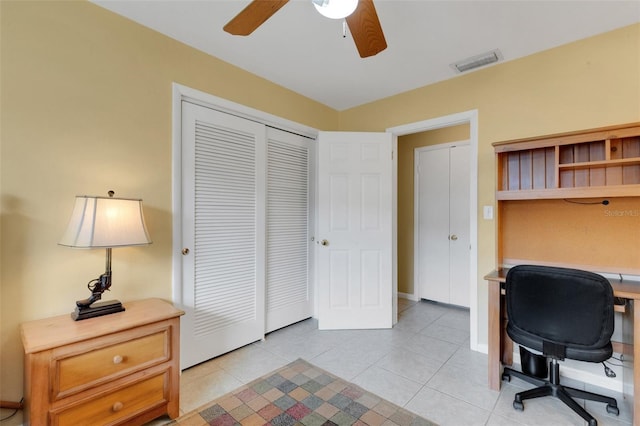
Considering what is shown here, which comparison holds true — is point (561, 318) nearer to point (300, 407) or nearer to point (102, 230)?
point (300, 407)

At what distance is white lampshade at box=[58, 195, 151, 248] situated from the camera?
151cm

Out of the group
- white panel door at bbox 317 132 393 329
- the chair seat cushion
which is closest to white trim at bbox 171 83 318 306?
white panel door at bbox 317 132 393 329

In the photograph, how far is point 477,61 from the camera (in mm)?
2459

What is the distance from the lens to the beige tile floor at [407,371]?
1771 millimetres

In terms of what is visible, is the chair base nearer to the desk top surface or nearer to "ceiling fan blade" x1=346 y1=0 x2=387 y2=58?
the desk top surface

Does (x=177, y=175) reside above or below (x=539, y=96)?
below

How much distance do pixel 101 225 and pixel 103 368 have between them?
713 millimetres

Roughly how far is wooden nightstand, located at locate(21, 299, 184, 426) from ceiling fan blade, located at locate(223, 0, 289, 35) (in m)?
1.59

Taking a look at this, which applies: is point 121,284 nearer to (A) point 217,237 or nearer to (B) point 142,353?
(B) point 142,353

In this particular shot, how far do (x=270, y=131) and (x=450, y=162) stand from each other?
7.75 feet

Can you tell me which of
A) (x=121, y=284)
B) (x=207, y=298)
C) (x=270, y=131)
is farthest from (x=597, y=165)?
(x=121, y=284)

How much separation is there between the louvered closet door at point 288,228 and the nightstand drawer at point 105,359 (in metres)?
1.30

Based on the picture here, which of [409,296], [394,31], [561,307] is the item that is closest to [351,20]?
[394,31]

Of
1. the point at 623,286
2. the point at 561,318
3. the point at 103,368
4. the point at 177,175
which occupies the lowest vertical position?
the point at 103,368
